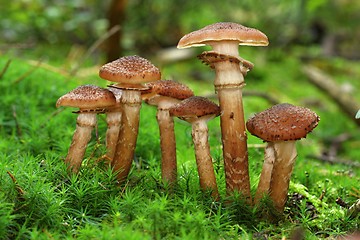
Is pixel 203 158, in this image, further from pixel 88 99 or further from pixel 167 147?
pixel 88 99

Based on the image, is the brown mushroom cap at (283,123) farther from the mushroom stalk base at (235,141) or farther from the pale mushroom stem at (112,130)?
A: the pale mushroom stem at (112,130)

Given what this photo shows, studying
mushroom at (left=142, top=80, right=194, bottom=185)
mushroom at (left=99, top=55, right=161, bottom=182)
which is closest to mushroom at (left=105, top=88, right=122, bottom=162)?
mushroom at (left=99, top=55, right=161, bottom=182)

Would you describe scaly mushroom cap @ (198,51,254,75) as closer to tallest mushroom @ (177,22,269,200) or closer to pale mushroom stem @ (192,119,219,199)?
tallest mushroom @ (177,22,269,200)

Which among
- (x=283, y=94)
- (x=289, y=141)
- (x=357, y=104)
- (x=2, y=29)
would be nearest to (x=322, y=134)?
(x=357, y=104)

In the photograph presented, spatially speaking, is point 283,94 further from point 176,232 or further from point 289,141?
point 176,232

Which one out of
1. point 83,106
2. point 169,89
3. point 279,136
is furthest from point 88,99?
point 279,136

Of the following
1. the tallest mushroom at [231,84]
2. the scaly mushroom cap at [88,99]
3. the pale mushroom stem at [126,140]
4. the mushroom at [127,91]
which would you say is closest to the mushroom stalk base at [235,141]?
the tallest mushroom at [231,84]

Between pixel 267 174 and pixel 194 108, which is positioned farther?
pixel 267 174
